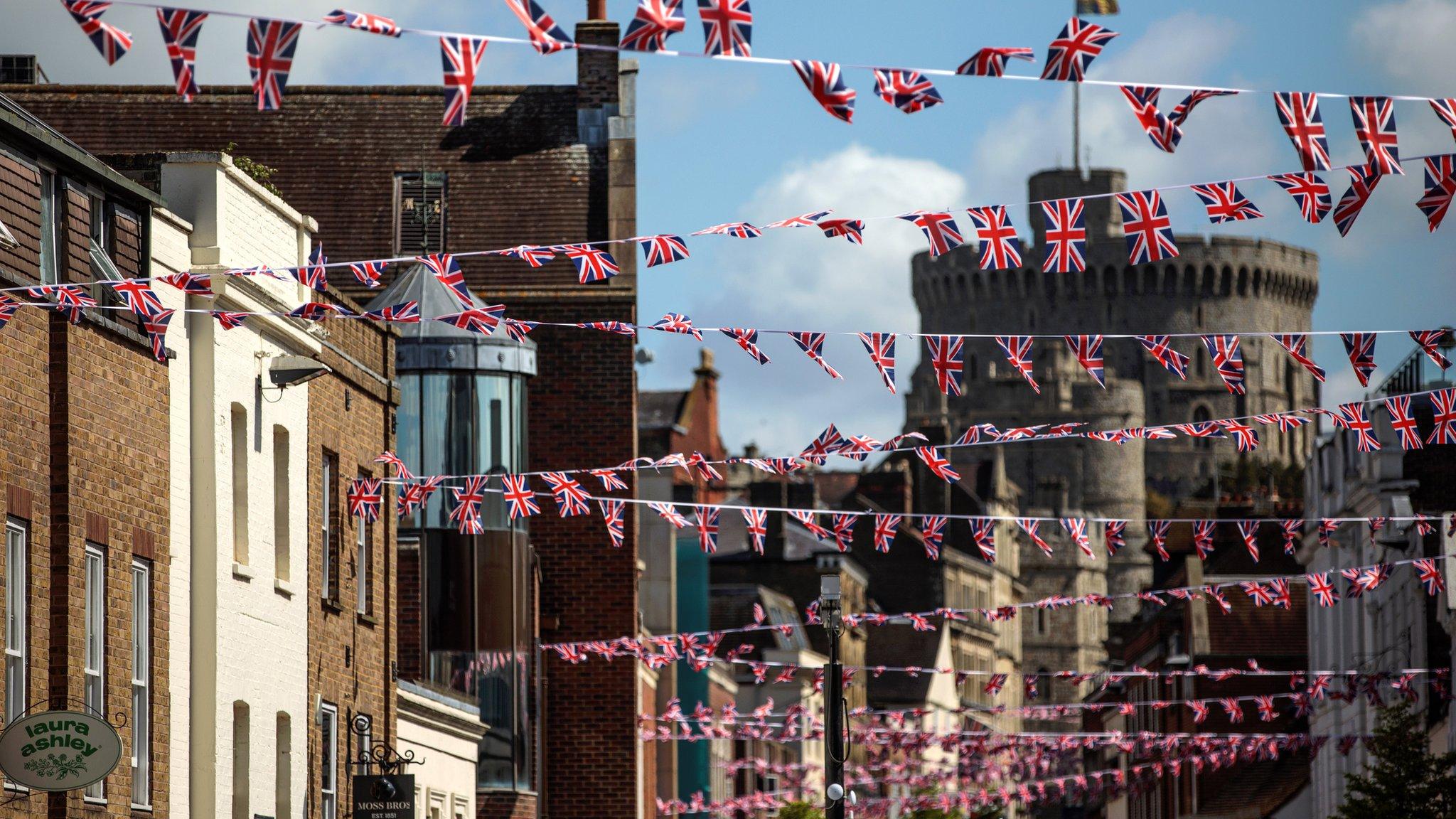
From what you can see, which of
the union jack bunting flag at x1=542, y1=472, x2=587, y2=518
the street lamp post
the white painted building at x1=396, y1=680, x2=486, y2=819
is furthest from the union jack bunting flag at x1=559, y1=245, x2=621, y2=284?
the white painted building at x1=396, y1=680, x2=486, y2=819

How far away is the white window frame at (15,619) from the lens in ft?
54.7

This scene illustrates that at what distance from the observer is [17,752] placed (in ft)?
50.6

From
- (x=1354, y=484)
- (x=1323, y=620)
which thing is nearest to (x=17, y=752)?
(x=1354, y=484)

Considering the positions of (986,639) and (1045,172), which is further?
(1045,172)

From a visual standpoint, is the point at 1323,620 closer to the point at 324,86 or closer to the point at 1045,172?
the point at 324,86

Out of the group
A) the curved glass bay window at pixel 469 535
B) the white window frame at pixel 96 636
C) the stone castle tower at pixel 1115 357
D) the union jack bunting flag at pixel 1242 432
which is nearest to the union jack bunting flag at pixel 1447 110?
the union jack bunting flag at pixel 1242 432

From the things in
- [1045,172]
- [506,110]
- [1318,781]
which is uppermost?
[1045,172]

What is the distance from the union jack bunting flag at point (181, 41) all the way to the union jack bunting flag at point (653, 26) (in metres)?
1.80

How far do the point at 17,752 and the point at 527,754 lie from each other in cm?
1705

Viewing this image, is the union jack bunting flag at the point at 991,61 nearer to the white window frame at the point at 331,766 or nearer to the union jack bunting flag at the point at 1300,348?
the union jack bunting flag at the point at 1300,348

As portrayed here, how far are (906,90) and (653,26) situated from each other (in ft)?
4.74

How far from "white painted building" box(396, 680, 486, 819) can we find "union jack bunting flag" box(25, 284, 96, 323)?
32.8 feet

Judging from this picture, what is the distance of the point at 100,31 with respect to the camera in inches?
417

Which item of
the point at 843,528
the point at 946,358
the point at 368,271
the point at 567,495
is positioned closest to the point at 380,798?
the point at 567,495
